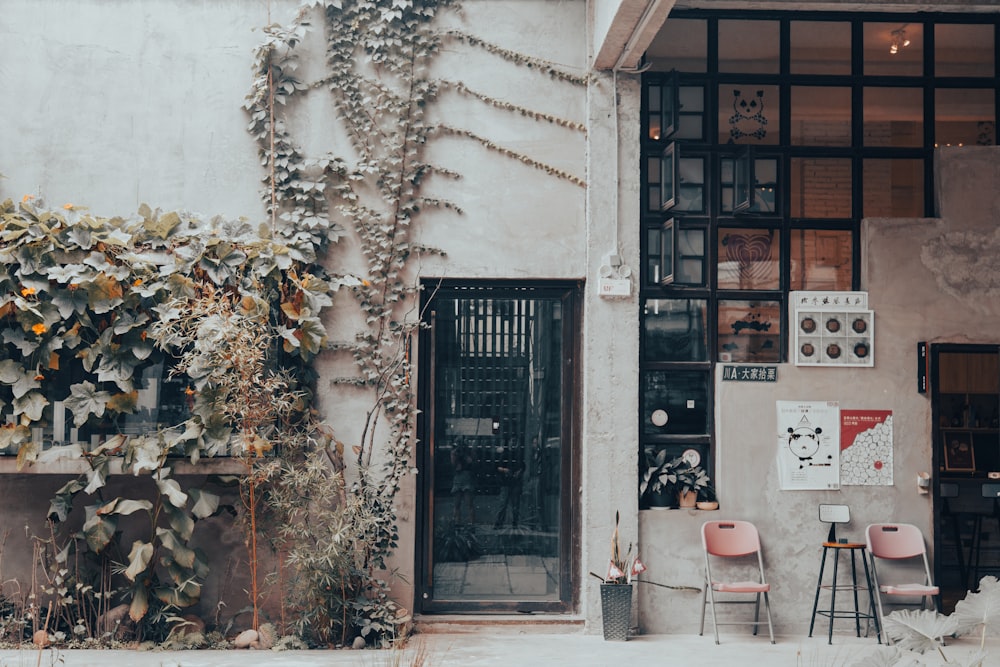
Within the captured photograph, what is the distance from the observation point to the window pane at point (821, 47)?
26.0 feet

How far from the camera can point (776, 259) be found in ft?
25.7

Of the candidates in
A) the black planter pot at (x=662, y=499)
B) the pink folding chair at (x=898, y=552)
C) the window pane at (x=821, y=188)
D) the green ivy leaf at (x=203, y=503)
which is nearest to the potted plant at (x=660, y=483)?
the black planter pot at (x=662, y=499)

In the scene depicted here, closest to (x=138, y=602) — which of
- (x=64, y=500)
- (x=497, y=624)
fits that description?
(x=64, y=500)

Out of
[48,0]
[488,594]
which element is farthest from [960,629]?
[48,0]

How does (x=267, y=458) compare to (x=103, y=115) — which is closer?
(x=267, y=458)

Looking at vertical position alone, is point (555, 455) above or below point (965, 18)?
below

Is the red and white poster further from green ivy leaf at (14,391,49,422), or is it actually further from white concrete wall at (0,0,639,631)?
green ivy leaf at (14,391,49,422)

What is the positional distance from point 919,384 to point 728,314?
160 centimetres

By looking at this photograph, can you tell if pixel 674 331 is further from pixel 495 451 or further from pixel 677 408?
pixel 495 451

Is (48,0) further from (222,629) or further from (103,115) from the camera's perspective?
(222,629)

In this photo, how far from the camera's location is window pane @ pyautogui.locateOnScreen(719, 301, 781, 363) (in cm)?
773

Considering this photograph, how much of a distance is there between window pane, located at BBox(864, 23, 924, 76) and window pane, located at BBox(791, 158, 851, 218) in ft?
2.81

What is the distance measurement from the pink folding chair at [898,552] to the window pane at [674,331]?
1.92m

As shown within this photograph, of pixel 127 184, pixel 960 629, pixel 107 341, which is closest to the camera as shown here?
pixel 960 629
